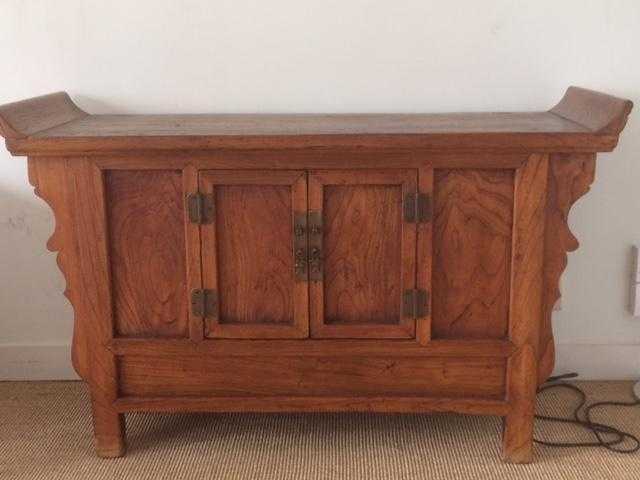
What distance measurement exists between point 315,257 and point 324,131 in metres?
0.23

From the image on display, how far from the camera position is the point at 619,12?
5.91ft

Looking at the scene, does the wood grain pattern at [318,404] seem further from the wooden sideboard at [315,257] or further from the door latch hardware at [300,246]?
the door latch hardware at [300,246]

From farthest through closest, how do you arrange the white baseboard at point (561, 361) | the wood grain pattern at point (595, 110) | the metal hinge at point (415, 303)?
the white baseboard at point (561, 361) < the metal hinge at point (415, 303) < the wood grain pattern at point (595, 110)

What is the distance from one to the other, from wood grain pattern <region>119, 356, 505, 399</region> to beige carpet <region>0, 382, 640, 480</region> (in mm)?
142

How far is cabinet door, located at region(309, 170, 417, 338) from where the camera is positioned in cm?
149

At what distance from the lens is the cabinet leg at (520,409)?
156 cm

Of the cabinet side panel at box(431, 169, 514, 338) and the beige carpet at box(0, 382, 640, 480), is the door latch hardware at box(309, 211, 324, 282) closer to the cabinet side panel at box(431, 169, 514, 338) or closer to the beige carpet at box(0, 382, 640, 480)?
the cabinet side panel at box(431, 169, 514, 338)

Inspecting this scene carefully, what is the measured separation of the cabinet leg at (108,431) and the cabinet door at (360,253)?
439mm

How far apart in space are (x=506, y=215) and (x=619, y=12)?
2.07 feet

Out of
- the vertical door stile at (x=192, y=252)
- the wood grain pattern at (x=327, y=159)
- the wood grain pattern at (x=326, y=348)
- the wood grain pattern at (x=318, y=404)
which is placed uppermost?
the wood grain pattern at (x=327, y=159)

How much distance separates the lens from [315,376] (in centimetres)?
159

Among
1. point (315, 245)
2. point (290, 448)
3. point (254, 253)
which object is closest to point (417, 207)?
point (315, 245)

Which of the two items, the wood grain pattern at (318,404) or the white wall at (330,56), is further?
the white wall at (330,56)

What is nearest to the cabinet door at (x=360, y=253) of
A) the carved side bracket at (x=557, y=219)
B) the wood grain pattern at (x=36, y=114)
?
the carved side bracket at (x=557, y=219)
